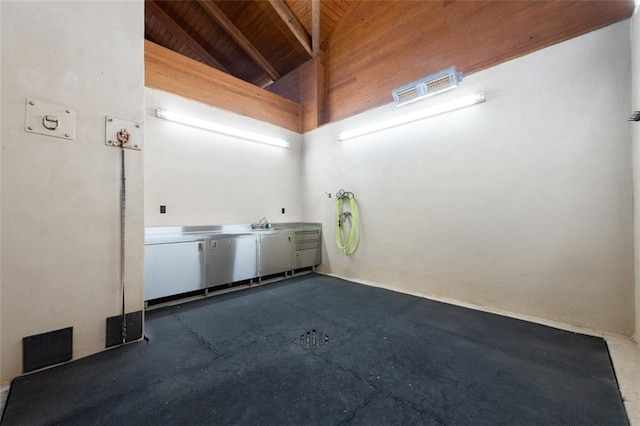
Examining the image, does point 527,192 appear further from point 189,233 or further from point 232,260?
point 189,233

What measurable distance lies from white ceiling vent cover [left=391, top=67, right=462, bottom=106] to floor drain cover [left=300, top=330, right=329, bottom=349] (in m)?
3.21

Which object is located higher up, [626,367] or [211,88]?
[211,88]

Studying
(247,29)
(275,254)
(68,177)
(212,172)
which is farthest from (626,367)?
(247,29)

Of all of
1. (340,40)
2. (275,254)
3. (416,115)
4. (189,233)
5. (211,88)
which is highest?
(340,40)

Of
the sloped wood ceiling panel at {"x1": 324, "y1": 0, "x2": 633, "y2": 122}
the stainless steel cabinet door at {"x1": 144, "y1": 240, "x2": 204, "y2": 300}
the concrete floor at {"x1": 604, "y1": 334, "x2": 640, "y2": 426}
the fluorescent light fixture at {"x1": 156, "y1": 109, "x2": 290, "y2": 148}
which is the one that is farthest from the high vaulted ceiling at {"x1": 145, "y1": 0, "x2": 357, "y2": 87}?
the concrete floor at {"x1": 604, "y1": 334, "x2": 640, "y2": 426}

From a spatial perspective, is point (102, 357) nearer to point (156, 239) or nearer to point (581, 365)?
point (156, 239)

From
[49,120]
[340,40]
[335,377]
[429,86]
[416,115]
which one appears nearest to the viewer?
[335,377]

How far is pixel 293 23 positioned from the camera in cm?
467

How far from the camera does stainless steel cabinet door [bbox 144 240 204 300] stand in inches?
115

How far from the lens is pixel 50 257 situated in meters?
1.82

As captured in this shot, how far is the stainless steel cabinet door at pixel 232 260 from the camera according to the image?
3.48 m

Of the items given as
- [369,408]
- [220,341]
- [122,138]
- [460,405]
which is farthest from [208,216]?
[460,405]

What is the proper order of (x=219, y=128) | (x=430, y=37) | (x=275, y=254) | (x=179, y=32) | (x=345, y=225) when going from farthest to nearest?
(x=179, y=32) → (x=345, y=225) → (x=275, y=254) → (x=219, y=128) → (x=430, y=37)

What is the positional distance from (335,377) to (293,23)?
5.53 m
